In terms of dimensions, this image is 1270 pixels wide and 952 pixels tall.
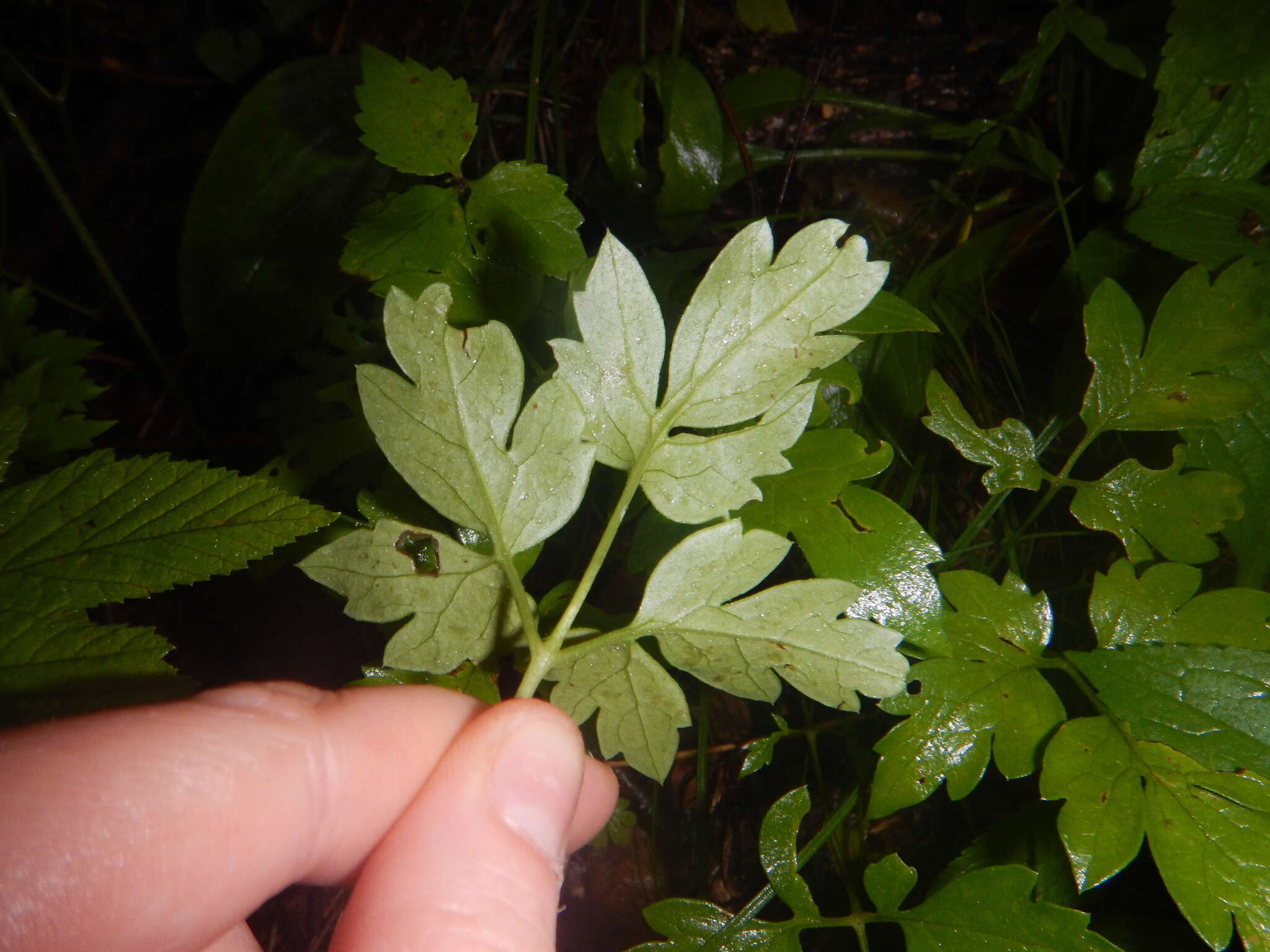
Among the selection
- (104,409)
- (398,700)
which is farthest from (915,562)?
(104,409)

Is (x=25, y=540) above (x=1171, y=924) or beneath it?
above

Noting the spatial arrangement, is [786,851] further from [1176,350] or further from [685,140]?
[685,140]

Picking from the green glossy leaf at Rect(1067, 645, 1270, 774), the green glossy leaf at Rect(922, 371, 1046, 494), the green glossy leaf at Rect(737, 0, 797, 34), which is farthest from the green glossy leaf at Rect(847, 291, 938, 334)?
the green glossy leaf at Rect(737, 0, 797, 34)

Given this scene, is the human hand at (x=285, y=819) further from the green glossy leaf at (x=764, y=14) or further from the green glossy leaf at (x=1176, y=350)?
the green glossy leaf at (x=764, y=14)

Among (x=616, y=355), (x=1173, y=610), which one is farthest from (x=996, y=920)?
(x=616, y=355)

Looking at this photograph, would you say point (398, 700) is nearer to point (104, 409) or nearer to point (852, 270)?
point (852, 270)

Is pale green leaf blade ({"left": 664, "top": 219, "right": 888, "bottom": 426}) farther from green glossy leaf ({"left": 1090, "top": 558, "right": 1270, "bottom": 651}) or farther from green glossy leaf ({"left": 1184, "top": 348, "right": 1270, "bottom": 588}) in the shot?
green glossy leaf ({"left": 1184, "top": 348, "right": 1270, "bottom": 588})
